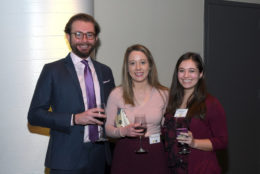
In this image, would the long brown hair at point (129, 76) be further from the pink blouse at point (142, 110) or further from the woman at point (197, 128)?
the woman at point (197, 128)

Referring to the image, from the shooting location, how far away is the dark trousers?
2438 millimetres

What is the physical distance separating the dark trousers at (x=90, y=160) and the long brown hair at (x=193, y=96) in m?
0.69

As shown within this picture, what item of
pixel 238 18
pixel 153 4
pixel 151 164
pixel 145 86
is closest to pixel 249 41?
pixel 238 18

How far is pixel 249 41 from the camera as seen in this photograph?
4.89 metres

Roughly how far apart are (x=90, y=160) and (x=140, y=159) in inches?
16.5

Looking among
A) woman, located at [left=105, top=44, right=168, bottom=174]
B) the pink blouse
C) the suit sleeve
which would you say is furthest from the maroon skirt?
the suit sleeve

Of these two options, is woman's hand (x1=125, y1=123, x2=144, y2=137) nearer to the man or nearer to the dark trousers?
the man

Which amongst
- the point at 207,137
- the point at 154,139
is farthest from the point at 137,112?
the point at 207,137

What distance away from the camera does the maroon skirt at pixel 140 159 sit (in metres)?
2.47

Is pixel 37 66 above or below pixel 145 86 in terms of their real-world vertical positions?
above

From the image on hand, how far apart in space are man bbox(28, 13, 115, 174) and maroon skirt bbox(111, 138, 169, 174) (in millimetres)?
190

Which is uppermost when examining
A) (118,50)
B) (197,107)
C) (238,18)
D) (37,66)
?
(238,18)

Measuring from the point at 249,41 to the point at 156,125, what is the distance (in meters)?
3.09

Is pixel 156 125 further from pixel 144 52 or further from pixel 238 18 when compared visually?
pixel 238 18
